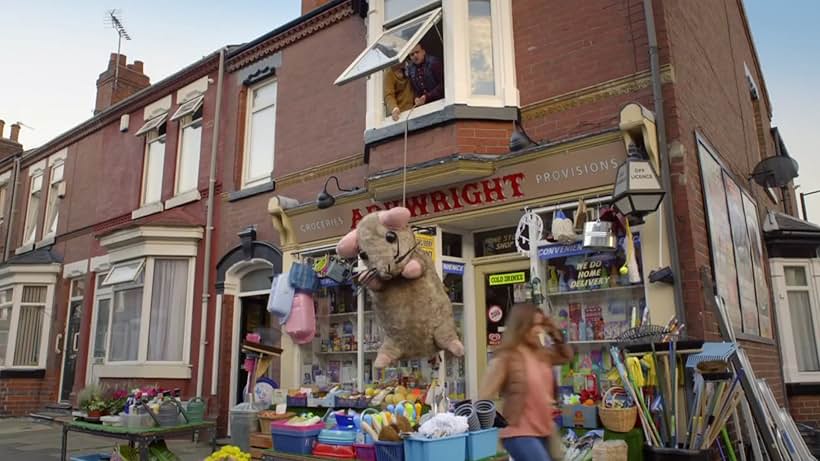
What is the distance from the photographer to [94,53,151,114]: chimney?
1635cm

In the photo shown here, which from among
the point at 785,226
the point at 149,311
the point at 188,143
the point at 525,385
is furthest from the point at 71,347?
the point at 785,226

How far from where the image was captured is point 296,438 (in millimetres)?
5375

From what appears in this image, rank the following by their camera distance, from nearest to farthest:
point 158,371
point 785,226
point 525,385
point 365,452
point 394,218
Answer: point 525,385 → point 394,218 → point 365,452 → point 785,226 → point 158,371

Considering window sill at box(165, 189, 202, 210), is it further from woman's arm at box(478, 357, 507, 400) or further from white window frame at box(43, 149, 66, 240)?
woman's arm at box(478, 357, 507, 400)

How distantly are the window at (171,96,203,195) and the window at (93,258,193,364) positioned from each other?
172cm

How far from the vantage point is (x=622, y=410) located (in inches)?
212

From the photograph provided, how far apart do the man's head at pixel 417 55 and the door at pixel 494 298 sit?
2.64m

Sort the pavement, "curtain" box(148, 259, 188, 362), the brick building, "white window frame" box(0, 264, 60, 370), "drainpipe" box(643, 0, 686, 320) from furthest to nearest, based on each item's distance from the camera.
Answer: "white window frame" box(0, 264, 60, 370)
"curtain" box(148, 259, 188, 362)
the pavement
the brick building
"drainpipe" box(643, 0, 686, 320)

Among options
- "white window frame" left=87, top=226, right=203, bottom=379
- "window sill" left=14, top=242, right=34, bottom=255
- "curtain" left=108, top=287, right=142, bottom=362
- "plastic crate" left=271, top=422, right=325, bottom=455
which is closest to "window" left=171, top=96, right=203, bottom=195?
"white window frame" left=87, top=226, right=203, bottom=379

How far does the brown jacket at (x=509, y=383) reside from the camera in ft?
12.3

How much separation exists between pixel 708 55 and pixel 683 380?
4882mm

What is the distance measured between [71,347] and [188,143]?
232 inches

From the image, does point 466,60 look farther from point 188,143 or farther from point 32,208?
point 32,208

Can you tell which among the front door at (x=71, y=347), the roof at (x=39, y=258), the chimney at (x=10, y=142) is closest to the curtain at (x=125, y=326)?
the front door at (x=71, y=347)
